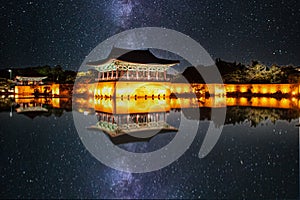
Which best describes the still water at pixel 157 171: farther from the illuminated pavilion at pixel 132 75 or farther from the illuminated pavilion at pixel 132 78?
the illuminated pavilion at pixel 132 75

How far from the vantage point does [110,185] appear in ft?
15.9

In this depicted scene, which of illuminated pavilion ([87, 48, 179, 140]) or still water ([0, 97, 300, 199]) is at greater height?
illuminated pavilion ([87, 48, 179, 140])

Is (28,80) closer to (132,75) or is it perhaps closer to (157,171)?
(132,75)

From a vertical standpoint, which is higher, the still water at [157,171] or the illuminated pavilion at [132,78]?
the illuminated pavilion at [132,78]

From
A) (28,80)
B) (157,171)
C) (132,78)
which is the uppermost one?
(28,80)

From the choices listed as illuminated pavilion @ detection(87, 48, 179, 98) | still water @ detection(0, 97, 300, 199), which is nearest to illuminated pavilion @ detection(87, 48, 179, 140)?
illuminated pavilion @ detection(87, 48, 179, 98)

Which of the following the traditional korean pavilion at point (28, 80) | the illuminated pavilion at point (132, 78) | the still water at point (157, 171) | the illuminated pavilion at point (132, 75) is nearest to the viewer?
the still water at point (157, 171)

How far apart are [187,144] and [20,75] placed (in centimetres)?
3594

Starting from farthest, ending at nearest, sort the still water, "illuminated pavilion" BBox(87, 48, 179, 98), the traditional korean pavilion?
1. the traditional korean pavilion
2. "illuminated pavilion" BBox(87, 48, 179, 98)
3. the still water

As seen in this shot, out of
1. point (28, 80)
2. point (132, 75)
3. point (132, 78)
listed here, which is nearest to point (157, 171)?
point (132, 78)

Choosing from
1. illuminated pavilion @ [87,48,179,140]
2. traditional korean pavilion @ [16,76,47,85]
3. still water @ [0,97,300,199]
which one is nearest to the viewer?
still water @ [0,97,300,199]

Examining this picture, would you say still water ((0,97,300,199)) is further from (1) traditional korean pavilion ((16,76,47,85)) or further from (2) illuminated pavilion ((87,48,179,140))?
(1) traditional korean pavilion ((16,76,47,85))

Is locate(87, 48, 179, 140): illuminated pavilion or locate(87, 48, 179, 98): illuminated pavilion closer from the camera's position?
locate(87, 48, 179, 140): illuminated pavilion

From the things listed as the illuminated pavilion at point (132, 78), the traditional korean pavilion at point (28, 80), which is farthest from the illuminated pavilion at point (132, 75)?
the traditional korean pavilion at point (28, 80)
